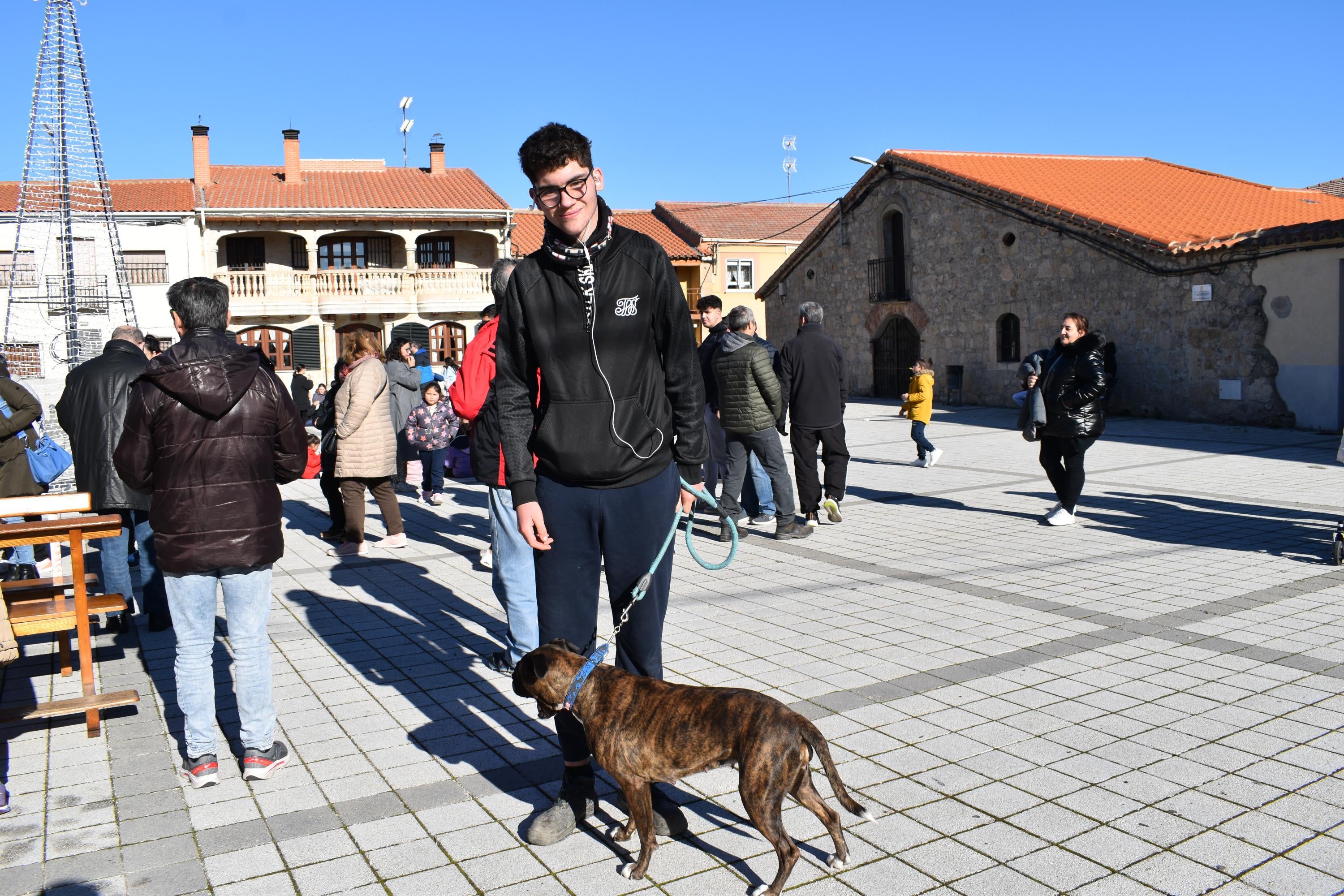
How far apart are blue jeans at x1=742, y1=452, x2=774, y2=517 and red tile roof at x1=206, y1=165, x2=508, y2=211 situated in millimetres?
30071

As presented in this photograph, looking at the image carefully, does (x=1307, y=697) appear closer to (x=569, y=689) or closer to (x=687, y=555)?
(x=569, y=689)

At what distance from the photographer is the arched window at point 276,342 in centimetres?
3600

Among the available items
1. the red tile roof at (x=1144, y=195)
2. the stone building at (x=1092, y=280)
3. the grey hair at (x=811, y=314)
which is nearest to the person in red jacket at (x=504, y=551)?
the grey hair at (x=811, y=314)

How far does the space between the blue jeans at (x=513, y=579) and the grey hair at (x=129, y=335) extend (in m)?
2.72

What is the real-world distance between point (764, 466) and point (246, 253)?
33.7 meters

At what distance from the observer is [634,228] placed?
42.8 m

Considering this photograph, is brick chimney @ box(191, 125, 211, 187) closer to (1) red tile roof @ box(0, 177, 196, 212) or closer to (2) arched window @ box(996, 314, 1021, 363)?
(1) red tile roof @ box(0, 177, 196, 212)

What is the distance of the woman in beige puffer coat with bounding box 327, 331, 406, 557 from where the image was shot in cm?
830

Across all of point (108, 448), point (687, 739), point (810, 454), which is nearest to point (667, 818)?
point (687, 739)

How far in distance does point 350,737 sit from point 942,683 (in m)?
2.71

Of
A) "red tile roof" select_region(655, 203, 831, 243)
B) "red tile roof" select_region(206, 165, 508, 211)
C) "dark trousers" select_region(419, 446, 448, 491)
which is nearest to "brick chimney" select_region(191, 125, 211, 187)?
"red tile roof" select_region(206, 165, 508, 211)

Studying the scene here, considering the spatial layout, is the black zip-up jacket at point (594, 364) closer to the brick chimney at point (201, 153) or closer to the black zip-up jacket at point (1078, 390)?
the black zip-up jacket at point (1078, 390)

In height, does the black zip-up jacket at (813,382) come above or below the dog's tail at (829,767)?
above

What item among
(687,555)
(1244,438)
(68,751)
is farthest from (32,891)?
(1244,438)
